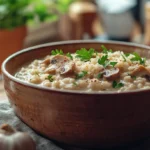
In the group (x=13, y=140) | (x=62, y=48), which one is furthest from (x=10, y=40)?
(x=13, y=140)

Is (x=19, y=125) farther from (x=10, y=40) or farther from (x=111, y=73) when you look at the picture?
(x=10, y=40)

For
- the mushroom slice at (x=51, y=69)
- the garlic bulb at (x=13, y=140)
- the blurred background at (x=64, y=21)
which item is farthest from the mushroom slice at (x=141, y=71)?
the blurred background at (x=64, y=21)

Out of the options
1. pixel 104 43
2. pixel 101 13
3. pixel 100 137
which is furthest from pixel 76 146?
pixel 101 13

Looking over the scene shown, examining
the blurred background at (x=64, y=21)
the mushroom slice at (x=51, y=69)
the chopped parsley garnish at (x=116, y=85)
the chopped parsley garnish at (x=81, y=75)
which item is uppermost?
the chopped parsley garnish at (x=81, y=75)

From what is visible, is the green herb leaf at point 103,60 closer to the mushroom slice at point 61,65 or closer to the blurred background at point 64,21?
the mushroom slice at point 61,65

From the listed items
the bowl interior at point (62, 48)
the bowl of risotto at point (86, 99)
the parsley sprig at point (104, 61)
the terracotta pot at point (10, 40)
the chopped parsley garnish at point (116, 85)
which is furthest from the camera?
the terracotta pot at point (10, 40)

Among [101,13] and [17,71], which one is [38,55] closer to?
[17,71]

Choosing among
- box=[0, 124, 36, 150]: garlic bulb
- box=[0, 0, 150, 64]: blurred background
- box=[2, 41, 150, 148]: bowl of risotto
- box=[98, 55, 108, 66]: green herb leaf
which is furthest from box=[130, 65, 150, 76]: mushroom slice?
box=[0, 0, 150, 64]: blurred background
